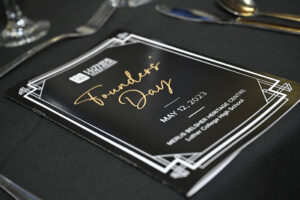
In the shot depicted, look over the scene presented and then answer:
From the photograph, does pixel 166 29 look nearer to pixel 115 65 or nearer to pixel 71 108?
pixel 115 65

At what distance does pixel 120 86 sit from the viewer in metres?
0.51

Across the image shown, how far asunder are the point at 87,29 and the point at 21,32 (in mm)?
134

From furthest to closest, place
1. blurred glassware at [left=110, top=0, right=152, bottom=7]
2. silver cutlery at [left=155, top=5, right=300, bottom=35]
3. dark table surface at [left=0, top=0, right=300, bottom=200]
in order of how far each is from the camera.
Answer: blurred glassware at [left=110, top=0, right=152, bottom=7] < silver cutlery at [left=155, top=5, right=300, bottom=35] < dark table surface at [left=0, top=0, right=300, bottom=200]

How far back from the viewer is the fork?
2.01 feet

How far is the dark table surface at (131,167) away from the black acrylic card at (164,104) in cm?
1

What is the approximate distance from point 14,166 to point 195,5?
1.58 ft

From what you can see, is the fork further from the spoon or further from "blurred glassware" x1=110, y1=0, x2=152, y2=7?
the spoon

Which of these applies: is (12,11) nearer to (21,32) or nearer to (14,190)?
(21,32)

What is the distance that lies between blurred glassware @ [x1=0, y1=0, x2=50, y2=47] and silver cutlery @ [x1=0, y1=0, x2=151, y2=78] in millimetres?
59

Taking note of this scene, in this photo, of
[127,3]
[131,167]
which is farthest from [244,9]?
[131,167]

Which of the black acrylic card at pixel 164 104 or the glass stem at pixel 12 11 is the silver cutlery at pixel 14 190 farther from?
the glass stem at pixel 12 11

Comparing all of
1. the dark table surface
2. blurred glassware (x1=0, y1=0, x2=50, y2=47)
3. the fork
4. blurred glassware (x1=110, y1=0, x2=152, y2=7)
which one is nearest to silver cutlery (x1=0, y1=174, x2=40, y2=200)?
the dark table surface

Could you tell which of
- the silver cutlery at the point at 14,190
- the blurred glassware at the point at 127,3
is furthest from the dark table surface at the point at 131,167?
the blurred glassware at the point at 127,3

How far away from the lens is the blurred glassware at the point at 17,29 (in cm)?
69
